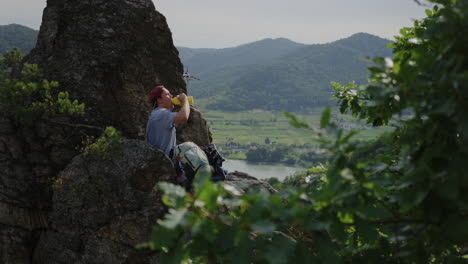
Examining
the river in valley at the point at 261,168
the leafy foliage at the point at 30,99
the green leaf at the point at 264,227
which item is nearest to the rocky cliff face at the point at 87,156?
the leafy foliage at the point at 30,99

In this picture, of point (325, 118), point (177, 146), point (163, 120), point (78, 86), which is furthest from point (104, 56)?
point (325, 118)

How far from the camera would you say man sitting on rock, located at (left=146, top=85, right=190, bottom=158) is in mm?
6527

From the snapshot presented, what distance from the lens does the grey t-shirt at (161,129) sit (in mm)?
6570

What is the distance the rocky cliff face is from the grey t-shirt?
1.08 feet

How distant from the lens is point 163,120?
659 cm

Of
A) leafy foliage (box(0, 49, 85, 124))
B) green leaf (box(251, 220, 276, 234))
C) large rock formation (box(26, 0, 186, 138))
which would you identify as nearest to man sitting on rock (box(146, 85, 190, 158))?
large rock formation (box(26, 0, 186, 138))

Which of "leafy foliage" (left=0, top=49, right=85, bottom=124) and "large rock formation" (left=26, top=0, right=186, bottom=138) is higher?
"large rock formation" (left=26, top=0, right=186, bottom=138)

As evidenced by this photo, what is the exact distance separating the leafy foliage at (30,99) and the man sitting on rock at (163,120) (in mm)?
1489

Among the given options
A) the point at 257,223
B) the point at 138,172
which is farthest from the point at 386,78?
the point at 138,172

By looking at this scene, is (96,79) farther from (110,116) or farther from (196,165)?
(196,165)

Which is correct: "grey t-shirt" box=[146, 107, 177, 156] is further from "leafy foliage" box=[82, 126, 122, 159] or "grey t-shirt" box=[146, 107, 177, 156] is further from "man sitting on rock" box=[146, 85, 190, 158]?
"leafy foliage" box=[82, 126, 122, 159]

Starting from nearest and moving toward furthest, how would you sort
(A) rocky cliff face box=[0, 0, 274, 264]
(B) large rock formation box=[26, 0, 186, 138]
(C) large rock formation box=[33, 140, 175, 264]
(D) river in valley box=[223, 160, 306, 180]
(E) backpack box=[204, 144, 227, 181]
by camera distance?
(C) large rock formation box=[33, 140, 175, 264] → (A) rocky cliff face box=[0, 0, 274, 264] → (E) backpack box=[204, 144, 227, 181] → (B) large rock formation box=[26, 0, 186, 138] → (D) river in valley box=[223, 160, 306, 180]

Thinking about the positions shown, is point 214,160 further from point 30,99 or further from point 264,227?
point 264,227

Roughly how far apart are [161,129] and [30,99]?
9.07 ft
